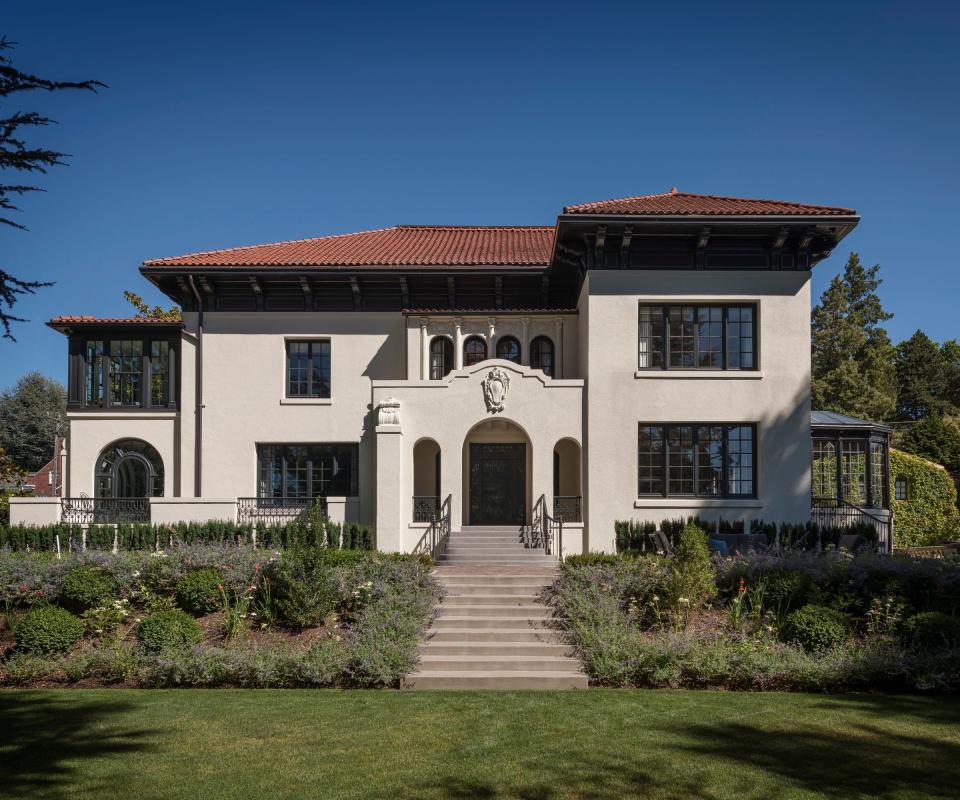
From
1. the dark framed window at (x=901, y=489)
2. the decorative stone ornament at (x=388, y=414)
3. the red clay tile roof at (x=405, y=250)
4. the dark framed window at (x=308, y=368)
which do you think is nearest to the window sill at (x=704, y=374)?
the red clay tile roof at (x=405, y=250)

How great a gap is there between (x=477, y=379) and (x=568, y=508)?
13.6ft

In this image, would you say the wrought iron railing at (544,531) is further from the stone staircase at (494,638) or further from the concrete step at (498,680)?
the concrete step at (498,680)

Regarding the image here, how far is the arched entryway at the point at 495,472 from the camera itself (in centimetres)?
2220

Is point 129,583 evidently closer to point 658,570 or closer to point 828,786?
point 658,570

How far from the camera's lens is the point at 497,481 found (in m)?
22.4

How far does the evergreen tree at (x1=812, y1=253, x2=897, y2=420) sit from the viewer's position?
46219mm

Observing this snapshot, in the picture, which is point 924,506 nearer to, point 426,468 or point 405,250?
point 426,468

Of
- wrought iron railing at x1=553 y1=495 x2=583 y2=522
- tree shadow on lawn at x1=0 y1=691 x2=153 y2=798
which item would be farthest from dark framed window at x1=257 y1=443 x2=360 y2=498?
tree shadow on lawn at x1=0 y1=691 x2=153 y2=798

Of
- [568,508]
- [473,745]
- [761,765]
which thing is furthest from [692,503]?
[473,745]

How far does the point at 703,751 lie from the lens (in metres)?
8.86

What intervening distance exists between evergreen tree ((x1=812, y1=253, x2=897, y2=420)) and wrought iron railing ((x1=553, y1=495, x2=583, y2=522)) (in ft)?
100

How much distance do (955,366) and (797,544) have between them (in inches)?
2175

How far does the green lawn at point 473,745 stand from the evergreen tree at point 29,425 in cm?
6145

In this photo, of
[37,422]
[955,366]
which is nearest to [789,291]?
[955,366]
